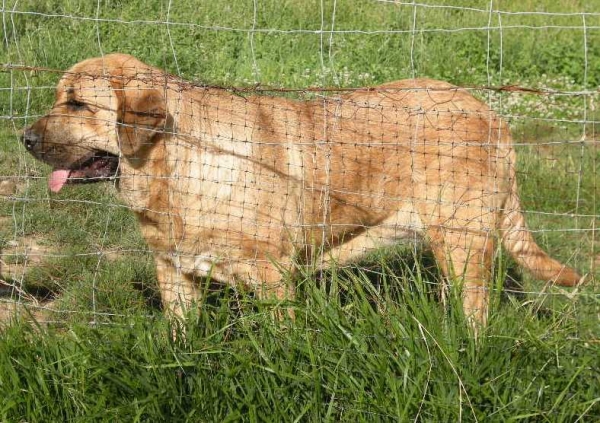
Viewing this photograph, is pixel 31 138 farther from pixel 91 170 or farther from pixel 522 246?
pixel 522 246

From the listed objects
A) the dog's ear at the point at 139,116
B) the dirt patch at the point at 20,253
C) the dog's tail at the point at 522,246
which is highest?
the dog's ear at the point at 139,116

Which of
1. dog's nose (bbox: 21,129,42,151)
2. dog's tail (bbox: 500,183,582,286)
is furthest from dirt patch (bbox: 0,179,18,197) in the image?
dog's tail (bbox: 500,183,582,286)

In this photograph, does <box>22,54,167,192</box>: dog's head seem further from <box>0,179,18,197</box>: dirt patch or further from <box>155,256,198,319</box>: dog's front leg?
<box>0,179,18,197</box>: dirt patch

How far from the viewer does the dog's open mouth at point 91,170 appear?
183 inches

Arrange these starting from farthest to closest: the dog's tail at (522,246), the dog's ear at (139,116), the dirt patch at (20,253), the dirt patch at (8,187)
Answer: the dirt patch at (8,187), the dirt patch at (20,253), the dog's tail at (522,246), the dog's ear at (139,116)

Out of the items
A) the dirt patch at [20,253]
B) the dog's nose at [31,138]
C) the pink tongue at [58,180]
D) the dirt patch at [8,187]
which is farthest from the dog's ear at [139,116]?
the dirt patch at [8,187]

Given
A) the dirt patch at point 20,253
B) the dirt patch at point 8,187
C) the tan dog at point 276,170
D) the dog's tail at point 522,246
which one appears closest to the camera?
the tan dog at point 276,170

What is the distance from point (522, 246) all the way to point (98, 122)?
238 cm

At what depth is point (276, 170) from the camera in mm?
4652

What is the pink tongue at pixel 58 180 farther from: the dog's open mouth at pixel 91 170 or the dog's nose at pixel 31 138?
the dog's nose at pixel 31 138

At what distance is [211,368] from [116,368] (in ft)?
1.30

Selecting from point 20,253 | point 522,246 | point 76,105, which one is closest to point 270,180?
point 76,105

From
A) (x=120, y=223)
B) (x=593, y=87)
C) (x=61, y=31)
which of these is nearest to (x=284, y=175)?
(x=120, y=223)

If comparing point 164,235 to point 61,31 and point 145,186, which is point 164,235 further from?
point 61,31
